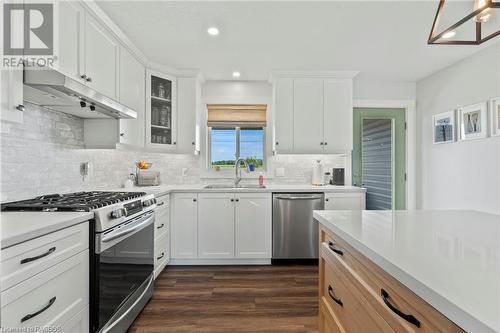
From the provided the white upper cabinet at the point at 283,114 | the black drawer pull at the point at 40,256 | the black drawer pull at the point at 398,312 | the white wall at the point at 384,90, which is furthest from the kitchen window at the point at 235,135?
the black drawer pull at the point at 398,312

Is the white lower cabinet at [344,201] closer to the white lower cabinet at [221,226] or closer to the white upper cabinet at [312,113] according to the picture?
the white upper cabinet at [312,113]

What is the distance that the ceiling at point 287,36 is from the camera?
2.07 m

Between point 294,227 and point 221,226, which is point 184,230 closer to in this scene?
point 221,226

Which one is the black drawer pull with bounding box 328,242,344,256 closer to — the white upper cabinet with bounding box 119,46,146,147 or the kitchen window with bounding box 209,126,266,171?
the white upper cabinet with bounding box 119,46,146,147

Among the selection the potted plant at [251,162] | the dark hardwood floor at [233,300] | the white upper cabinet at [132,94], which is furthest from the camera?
the potted plant at [251,162]

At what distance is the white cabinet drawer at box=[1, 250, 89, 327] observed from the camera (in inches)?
39.3

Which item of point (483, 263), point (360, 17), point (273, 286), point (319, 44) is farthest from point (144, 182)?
point (483, 263)

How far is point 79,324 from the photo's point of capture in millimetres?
1396

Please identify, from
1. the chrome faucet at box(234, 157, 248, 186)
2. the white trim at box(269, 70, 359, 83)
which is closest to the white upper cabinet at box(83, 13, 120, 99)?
the chrome faucet at box(234, 157, 248, 186)

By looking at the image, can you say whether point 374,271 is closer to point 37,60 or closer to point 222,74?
point 37,60

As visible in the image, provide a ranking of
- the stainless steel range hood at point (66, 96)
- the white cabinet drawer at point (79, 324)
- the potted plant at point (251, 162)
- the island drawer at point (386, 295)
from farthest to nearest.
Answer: the potted plant at point (251, 162)
the stainless steel range hood at point (66, 96)
the white cabinet drawer at point (79, 324)
the island drawer at point (386, 295)

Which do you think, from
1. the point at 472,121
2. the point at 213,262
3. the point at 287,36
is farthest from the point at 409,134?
the point at 213,262

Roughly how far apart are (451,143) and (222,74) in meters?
3.06

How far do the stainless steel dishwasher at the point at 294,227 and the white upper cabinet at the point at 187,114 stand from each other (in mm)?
1337
